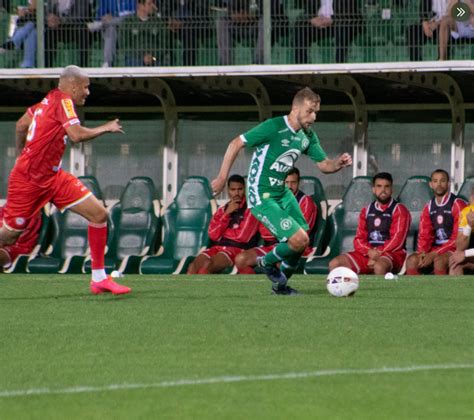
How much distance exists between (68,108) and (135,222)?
804 cm

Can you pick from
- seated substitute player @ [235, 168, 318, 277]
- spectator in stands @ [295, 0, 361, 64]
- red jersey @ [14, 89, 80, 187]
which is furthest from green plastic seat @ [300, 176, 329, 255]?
red jersey @ [14, 89, 80, 187]

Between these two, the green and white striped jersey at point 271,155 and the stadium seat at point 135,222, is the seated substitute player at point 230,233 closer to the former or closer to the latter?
the stadium seat at point 135,222

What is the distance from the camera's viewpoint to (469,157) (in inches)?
793

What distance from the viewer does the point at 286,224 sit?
39.9 feet

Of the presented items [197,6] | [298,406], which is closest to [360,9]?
[197,6]

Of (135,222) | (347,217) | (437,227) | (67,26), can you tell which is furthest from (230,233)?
(67,26)

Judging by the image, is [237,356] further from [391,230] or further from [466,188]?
[466,188]

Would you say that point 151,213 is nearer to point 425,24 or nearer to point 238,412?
point 425,24

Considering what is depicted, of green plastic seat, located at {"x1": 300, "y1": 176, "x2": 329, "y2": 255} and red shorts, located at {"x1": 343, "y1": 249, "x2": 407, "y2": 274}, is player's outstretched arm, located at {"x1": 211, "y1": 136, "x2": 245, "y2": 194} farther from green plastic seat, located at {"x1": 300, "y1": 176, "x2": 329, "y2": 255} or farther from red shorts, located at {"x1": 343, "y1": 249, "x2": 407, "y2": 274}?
green plastic seat, located at {"x1": 300, "y1": 176, "x2": 329, "y2": 255}

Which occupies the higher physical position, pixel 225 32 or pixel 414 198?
pixel 225 32

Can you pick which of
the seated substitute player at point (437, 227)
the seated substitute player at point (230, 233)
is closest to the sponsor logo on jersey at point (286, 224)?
the seated substitute player at point (437, 227)

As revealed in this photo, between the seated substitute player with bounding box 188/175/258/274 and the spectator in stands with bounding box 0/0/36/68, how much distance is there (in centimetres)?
415

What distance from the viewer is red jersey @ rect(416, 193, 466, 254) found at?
682 inches

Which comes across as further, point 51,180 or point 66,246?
point 66,246
